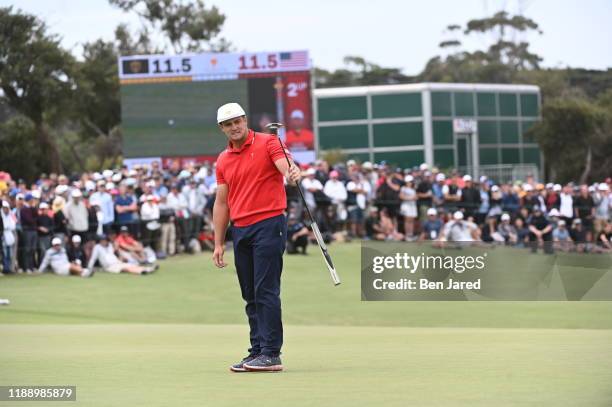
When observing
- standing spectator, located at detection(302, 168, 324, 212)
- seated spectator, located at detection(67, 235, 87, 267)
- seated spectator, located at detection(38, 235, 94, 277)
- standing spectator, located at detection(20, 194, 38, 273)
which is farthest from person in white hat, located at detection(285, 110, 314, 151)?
standing spectator, located at detection(20, 194, 38, 273)

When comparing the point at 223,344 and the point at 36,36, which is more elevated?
the point at 36,36

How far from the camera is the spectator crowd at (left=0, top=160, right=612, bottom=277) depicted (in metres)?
24.5


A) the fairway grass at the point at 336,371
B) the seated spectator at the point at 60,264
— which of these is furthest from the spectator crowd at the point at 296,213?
the fairway grass at the point at 336,371

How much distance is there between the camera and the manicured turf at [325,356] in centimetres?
655

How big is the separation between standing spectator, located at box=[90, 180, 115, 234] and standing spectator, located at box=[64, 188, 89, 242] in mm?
679

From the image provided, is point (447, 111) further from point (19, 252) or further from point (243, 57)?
point (19, 252)

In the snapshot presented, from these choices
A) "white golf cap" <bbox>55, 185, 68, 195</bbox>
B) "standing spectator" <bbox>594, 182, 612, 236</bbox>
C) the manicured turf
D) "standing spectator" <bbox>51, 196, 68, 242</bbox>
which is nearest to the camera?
the manicured turf

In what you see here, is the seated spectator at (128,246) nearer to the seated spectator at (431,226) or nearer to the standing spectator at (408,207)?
the seated spectator at (431,226)

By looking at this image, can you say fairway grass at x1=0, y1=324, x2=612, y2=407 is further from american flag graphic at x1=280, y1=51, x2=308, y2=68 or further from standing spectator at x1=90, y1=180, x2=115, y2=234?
american flag graphic at x1=280, y1=51, x2=308, y2=68

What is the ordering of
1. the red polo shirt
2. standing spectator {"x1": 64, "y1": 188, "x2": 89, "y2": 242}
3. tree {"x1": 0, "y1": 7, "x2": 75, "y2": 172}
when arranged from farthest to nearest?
1. tree {"x1": 0, "y1": 7, "x2": 75, "y2": 172}
2. standing spectator {"x1": 64, "y1": 188, "x2": 89, "y2": 242}
3. the red polo shirt

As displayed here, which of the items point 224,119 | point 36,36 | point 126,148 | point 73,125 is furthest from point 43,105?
point 224,119

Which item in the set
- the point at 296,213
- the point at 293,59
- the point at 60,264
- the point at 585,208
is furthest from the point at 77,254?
the point at 585,208

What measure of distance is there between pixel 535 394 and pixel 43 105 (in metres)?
47.1

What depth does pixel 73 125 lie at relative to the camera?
76812 millimetres
